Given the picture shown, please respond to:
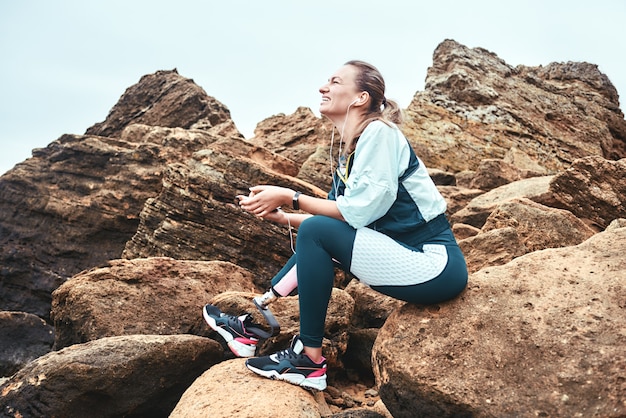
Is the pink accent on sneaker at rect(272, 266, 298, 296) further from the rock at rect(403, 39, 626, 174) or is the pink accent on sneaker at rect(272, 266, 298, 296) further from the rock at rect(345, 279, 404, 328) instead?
the rock at rect(403, 39, 626, 174)

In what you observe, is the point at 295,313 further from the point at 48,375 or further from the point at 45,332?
the point at 45,332

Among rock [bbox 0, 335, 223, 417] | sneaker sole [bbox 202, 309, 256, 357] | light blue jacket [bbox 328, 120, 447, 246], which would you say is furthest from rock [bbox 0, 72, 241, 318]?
light blue jacket [bbox 328, 120, 447, 246]

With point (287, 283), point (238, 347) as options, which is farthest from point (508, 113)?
point (238, 347)

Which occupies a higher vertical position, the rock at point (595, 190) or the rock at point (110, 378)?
the rock at point (595, 190)

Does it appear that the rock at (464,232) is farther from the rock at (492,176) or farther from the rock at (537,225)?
the rock at (492,176)

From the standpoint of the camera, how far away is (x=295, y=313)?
5.38 meters

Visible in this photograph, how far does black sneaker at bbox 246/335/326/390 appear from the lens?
415 centimetres

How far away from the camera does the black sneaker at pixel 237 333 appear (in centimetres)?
470

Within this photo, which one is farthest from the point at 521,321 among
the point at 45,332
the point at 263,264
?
the point at 45,332

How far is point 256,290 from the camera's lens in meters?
7.48

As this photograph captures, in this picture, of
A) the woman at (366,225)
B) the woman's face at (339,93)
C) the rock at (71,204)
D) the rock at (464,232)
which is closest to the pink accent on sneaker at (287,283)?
the woman at (366,225)

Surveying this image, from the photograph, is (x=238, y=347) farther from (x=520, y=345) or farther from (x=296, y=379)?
(x=520, y=345)

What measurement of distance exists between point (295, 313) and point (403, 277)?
1871mm

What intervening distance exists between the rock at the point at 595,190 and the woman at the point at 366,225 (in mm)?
5870
